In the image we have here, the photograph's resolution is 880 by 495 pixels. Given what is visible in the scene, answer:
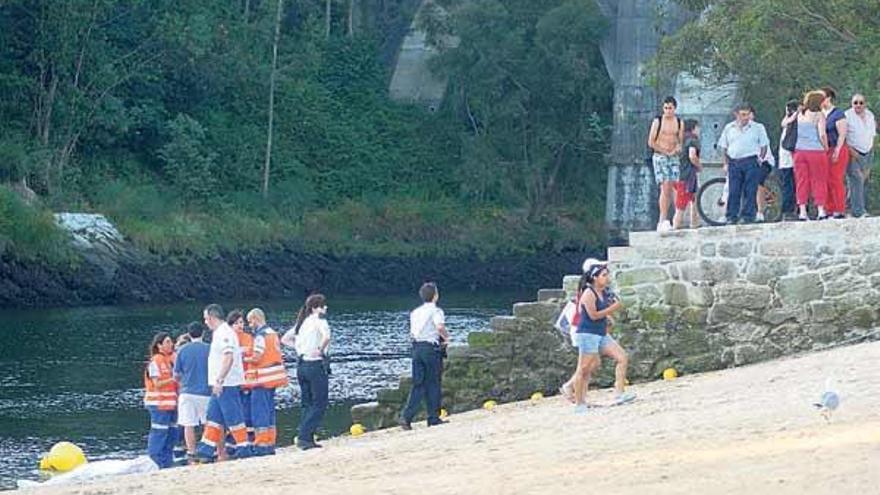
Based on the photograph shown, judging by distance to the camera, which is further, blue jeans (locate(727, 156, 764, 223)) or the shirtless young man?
blue jeans (locate(727, 156, 764, 223))

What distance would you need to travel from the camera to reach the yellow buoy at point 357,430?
23697mm

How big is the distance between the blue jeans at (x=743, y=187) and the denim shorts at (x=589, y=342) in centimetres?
480

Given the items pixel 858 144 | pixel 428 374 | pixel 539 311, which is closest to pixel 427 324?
pixel 428 374

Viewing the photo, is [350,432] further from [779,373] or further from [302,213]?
[302,213]

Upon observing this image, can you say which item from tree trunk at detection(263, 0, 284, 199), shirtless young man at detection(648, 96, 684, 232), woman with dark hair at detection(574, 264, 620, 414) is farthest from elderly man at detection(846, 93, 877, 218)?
tree trunk at detection(263, 0, 284, 199)

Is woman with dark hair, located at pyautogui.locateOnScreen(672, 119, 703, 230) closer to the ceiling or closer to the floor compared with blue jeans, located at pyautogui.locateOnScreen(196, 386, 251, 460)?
closer to the ceiling

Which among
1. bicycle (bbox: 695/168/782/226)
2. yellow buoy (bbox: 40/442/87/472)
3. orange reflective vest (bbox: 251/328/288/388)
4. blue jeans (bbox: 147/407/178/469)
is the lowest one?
yellow buoy (bbox: 40/442/87/472)

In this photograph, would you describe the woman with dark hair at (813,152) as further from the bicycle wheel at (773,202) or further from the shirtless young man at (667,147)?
the shirtless young man at (667,147)

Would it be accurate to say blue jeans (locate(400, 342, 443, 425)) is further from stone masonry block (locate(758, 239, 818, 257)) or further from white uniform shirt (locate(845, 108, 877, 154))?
white uniform shirt (locate(845, 108, 877, 154))

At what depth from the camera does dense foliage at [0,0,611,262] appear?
57.4 metres

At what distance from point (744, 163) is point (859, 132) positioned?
1.21 m

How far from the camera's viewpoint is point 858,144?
76.6 ft

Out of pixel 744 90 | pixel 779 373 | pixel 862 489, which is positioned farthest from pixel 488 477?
pixel 744 90

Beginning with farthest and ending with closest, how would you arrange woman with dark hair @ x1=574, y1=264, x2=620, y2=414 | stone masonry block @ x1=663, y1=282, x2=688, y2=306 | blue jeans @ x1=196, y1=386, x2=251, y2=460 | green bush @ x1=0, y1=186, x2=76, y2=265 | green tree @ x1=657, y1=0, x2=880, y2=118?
green bush @ x1=0, y1=186, x2=76, y2=265 < green tree @ x1=657, y1=0, x2=880, y2=118 < stone masonry block @ x1=663, y1=282, x2=688, y2=306 < blue jeans @ x1=196, y1=386, x2=251, y2=460 < woman with dark hair @ x1=574, y1=264, x2=620, y2=414
